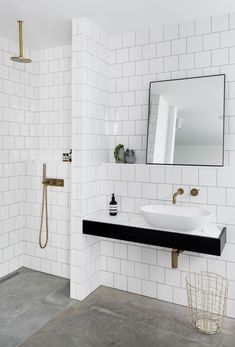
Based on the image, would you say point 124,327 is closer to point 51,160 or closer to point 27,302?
point 27,302

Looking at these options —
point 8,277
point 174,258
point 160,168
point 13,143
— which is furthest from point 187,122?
point 8,277

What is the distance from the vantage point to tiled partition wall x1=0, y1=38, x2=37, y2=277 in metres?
3.27

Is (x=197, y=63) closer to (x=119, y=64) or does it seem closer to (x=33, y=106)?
(x=119, y=64)

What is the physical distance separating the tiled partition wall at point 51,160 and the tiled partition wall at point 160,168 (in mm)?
518

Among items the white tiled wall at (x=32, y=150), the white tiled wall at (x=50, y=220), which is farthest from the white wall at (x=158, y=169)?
the white tiled wall at (x=32, y=150)

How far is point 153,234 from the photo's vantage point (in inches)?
95.0

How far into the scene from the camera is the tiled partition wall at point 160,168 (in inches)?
102

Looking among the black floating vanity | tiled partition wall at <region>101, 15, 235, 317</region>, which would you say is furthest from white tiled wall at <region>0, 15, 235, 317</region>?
the black floating vanity

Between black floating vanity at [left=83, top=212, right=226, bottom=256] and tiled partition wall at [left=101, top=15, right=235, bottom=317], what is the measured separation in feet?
0.79

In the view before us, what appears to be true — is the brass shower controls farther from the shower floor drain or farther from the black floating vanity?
the shower floor drain

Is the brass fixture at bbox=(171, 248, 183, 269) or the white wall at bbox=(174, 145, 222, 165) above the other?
the white wall at bbox=(174, 145, 222, 165)

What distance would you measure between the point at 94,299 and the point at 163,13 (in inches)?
108

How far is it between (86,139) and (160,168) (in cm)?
75

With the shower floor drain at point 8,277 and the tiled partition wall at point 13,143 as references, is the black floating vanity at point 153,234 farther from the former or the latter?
the shower floor drain at point 8,277
